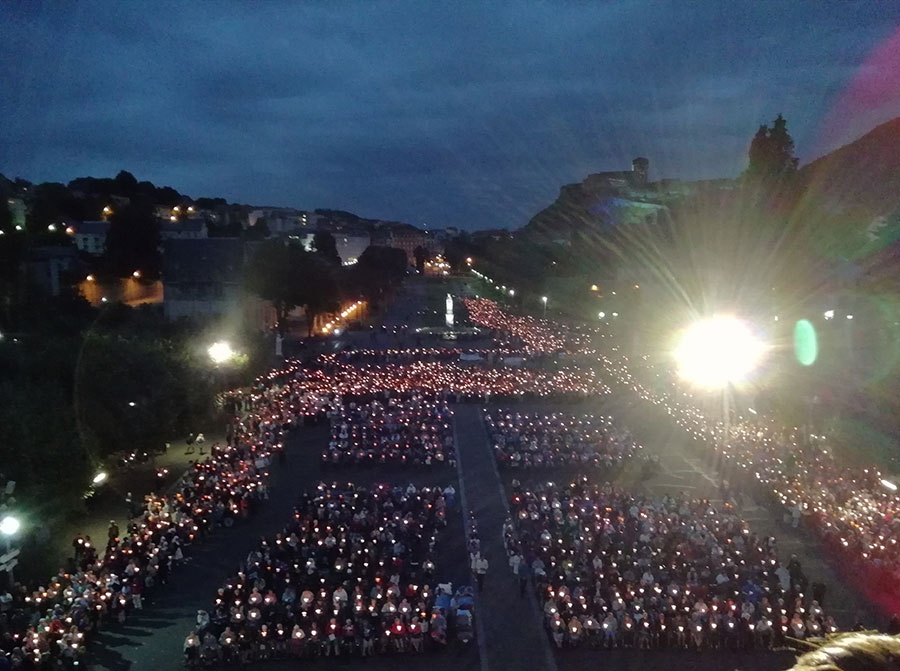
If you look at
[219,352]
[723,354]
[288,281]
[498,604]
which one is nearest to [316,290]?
[288,281]

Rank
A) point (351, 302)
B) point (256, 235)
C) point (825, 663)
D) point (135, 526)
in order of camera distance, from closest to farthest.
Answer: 1. point (825, 663)
2. point (135, 526)
3. point (351, 302)
4. point (256, 235)

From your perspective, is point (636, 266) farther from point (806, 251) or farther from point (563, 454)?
point (563, 454)

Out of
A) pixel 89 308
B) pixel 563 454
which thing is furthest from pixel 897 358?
pixel 89 308

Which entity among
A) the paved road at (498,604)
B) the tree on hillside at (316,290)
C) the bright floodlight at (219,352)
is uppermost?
the tree on hillside at (316,290)

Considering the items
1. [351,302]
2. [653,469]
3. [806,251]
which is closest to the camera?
[653,469]

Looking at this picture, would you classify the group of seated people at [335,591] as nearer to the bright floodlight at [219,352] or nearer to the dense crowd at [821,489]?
the dense crowd at [821,489]

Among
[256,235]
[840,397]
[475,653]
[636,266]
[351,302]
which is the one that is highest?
[256,235]

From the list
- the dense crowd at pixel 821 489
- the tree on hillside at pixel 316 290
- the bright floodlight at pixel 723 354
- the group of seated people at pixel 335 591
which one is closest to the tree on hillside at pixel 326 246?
the tree on hillside at pixel 316 290
